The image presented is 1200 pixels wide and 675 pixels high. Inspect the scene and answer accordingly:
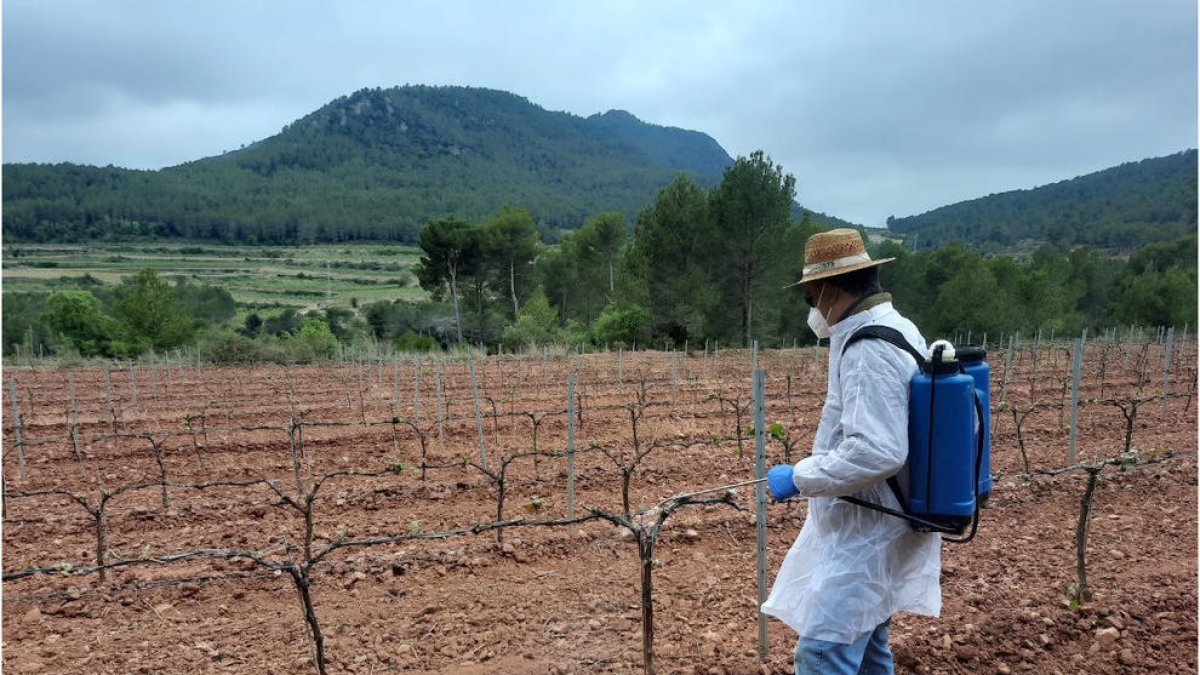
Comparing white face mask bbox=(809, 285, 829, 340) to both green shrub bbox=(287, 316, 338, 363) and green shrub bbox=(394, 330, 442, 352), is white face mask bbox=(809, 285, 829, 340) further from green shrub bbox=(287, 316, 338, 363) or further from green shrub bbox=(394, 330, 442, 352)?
green shrub bbox=(394, 330, 442, 352)

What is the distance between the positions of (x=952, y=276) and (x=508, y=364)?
22.3m

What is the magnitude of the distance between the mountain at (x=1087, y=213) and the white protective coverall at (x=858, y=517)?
241 feet

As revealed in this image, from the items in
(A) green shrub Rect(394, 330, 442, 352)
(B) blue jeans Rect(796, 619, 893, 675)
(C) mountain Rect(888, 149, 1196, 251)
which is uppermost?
(C) mountain Rect(888, 149, 1196, 251)

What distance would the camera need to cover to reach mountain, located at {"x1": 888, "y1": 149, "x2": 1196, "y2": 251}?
65.4m

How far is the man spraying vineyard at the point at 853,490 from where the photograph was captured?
6.45 feet

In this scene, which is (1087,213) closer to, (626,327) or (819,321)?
(626,327)

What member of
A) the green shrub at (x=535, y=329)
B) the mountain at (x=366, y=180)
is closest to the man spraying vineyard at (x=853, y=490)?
the green shrub at (x=535, y=329)

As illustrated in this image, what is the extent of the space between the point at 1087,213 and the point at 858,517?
9784 cm

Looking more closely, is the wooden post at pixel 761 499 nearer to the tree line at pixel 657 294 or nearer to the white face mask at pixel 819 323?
the white face mask at pixel 819 323

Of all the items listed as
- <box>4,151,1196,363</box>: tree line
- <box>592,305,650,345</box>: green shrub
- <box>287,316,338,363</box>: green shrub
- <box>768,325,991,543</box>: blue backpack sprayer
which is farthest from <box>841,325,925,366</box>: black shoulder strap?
<box>287,316,338,363</box>: green shrub

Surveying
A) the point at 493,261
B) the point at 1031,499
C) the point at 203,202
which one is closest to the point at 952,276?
the point at 493,261

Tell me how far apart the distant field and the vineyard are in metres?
53.5

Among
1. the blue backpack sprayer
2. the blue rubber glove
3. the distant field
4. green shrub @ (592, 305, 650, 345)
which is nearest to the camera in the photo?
the blue backpack sprayer

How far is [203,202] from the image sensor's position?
97875 millimetres
